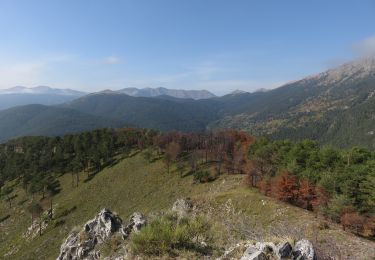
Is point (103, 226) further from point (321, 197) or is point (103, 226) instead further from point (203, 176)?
point (203, 176)

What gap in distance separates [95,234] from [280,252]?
16294 millimetres

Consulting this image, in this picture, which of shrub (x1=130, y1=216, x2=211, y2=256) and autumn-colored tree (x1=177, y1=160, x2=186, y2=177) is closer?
shrub (x1=130, y1=216, x2=211, y2=256)

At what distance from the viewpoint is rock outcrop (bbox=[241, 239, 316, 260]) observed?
1276 centimetres

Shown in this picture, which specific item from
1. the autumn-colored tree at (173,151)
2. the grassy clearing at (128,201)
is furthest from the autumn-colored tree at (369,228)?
the autumn-colored tree at (173,151)

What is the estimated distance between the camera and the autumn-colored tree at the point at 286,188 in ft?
206

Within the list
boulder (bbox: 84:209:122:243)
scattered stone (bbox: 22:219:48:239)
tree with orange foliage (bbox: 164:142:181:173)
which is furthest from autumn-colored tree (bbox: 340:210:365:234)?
scattered stone (bbox: 22:219:48:239)

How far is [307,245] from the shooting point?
43.5ft

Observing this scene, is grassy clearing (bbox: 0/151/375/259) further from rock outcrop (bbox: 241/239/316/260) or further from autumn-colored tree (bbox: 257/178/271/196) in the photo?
rock outcrop (bbox: 241/239/316/260)

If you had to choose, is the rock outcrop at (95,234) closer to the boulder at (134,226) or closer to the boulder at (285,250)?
the boulder at (134,226)

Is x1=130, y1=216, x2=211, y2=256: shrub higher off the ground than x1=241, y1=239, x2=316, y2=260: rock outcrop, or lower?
lower

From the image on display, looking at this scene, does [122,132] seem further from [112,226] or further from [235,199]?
[112,226]

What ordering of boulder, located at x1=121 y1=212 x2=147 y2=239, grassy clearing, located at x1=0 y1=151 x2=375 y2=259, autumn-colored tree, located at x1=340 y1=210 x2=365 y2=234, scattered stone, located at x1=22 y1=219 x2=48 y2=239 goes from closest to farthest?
boulder, located at x1=121 y1=212 x2=147 y2=239
autumn-colored tree, located at x1=340 y1=210 x2=365 y2=234
grassy clearing, located at x1=0 y1=151 x2=375 y2=259
scattered stone, located at x1=22 y1=219 x2=48 y2=239

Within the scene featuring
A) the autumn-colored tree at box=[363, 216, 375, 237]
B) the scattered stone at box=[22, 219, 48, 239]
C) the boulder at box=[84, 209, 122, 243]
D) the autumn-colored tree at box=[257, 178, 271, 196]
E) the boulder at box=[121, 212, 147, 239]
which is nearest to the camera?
the boulder at box=[121, 212, 147, 239]

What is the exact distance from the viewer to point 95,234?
24.8m
